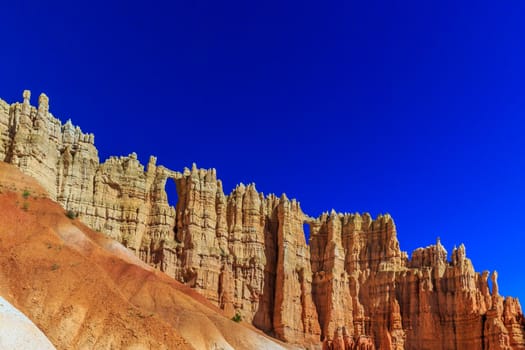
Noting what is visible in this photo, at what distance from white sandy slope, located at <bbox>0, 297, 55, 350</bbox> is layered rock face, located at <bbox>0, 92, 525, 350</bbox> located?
30.4 meters

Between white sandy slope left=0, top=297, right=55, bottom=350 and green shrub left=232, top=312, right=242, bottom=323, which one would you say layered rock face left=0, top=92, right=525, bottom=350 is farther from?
white sandy slope left=0, top=297, right=55, bottom=350

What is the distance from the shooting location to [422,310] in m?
80.6

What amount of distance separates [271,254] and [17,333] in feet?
166

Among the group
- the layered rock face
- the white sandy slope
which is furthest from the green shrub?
the white sandy slope

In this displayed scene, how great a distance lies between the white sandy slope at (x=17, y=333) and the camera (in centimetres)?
3207

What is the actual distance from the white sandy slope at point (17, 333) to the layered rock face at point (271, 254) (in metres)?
30.4

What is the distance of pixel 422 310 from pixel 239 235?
24762 millimetres

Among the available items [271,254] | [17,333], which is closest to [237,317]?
→ [271,254]

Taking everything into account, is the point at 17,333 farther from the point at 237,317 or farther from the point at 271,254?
the point at 271,254

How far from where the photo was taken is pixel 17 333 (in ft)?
108

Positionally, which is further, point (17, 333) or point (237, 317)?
point (237, 317)

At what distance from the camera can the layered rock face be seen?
68688 mm

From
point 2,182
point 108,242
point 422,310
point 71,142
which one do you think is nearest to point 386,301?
point 422,310


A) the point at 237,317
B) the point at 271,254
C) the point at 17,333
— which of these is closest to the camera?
the point at 17,333
